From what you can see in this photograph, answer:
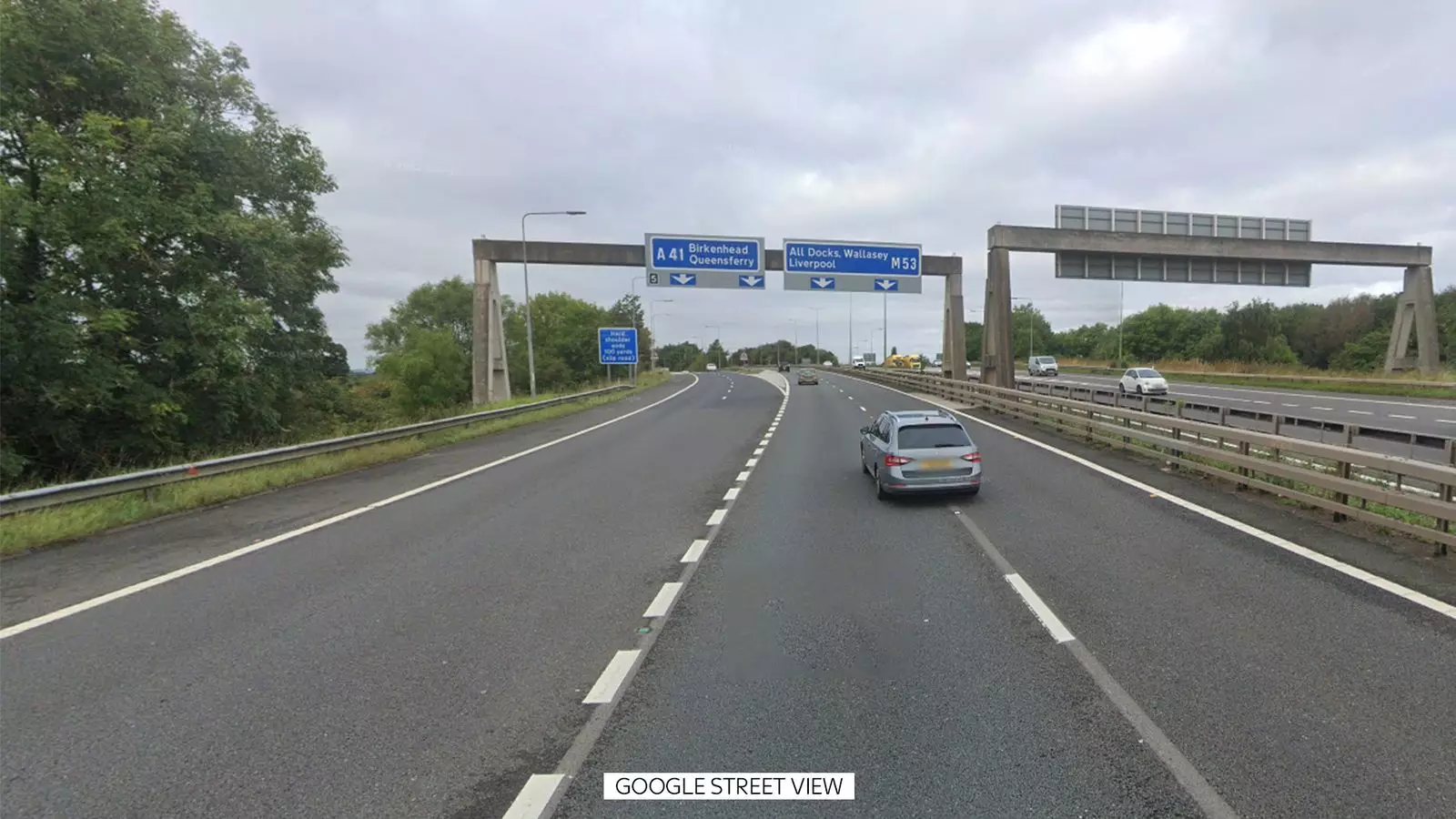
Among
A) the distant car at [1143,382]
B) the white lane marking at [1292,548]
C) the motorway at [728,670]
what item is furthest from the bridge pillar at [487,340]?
the distant car at [1143,382]

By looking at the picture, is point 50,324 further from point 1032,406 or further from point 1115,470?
point 1032,406

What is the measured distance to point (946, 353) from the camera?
39.0m

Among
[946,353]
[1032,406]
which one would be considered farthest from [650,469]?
[946,353]

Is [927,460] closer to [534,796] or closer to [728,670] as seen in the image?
[728,670]

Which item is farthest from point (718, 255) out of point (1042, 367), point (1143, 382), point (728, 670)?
point (1042, 367)

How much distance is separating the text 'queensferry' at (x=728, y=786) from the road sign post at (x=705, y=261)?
92.5ft

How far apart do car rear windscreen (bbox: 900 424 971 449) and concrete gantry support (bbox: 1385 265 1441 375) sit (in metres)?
35.2

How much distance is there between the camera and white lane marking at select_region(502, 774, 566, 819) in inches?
121

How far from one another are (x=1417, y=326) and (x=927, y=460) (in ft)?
128

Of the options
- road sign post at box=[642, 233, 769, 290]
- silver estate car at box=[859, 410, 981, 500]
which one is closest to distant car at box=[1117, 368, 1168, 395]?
road sign post at box=[642, 233, 769, 290]

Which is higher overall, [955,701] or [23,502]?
[23,502]

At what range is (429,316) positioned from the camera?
8656 centimetres

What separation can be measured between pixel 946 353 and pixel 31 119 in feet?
118

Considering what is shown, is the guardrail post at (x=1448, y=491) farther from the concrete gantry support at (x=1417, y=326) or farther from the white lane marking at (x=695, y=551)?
the concrete gantry support at (x=1417, y=326)
